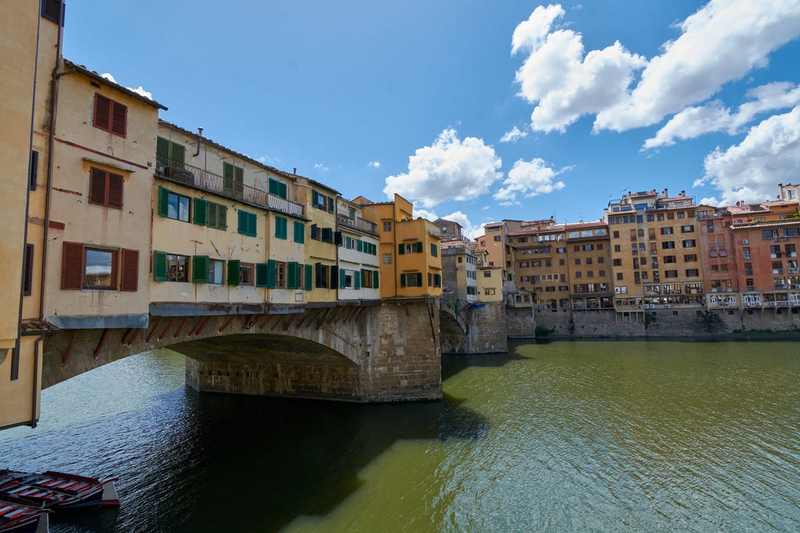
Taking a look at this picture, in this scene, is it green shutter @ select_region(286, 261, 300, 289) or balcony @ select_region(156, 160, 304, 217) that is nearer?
balcony @ select_region(156, 160, 304, 217)

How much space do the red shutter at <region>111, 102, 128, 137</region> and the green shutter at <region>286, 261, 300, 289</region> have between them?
9.44 meters

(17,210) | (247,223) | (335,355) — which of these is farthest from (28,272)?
(335,355)

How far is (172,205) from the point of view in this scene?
14367 millimetres

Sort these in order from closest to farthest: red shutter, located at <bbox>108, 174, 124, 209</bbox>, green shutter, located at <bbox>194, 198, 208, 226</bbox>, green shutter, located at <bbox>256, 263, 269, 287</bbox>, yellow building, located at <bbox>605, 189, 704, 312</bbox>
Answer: red shutter, located at <bbox>108, 174, 124, 209</bbox>, green shutter, located at <bbox>194, 198, 208, 226</bbox>, green shutter, located at <bbox>256, 263, 269, 287</bbox>, yellow building, located at <bbox>605, 189, 704, 312</bbox>

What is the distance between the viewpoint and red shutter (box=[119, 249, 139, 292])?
39.3ft

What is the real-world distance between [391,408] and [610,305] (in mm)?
54851

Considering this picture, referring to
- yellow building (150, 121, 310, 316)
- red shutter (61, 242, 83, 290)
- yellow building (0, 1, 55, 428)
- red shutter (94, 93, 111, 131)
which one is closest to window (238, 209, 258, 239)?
yellow building (150, 121, 310, 316)

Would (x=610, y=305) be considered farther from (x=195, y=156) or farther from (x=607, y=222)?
(x=195, y=156)

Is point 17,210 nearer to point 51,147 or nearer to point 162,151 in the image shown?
point 51,147

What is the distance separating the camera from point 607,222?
7012 centimetres

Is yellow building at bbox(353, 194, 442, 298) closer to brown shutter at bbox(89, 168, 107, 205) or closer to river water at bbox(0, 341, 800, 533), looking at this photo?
river water at bbox(0, 341, 800, 533)

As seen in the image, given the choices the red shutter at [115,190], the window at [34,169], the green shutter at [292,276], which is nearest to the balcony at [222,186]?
the red shutter at [115,190]

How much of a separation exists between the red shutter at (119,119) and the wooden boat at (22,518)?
12.5 m

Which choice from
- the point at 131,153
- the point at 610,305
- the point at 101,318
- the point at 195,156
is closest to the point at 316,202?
the point at 195,156
